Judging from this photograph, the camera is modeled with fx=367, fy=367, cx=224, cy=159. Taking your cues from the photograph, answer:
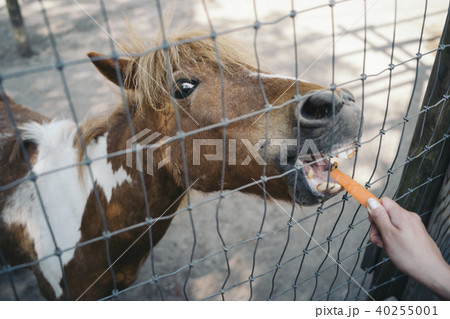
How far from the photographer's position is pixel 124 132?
5.94ft

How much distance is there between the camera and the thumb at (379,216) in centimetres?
126

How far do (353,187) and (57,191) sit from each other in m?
1.47

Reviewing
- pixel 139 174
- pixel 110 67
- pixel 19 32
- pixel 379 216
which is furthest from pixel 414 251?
pixel 19 32

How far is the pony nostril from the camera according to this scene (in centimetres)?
134

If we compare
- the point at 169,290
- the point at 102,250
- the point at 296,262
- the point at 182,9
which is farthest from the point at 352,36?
the point at 102,250

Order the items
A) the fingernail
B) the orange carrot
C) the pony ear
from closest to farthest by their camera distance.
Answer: the fingernail, the orange carrot, the pony ear

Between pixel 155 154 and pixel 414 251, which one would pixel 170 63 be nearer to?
pixel 155 154

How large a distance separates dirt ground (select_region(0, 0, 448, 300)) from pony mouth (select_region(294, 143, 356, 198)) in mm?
115

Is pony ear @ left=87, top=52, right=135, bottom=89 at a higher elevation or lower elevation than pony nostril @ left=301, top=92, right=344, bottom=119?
higher

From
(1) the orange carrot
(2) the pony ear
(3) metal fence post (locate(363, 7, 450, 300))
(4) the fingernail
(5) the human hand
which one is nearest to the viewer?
(5) the human hand

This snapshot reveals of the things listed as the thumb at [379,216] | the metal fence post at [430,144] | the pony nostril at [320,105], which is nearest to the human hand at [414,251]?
the thumb at [379,216]

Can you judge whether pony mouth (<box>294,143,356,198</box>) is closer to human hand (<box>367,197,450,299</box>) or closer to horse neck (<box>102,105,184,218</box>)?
human hand (<box>367,197,450,299</box>)

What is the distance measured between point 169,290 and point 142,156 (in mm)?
1401

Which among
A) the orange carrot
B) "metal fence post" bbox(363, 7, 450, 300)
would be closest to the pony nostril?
the orange carrot
